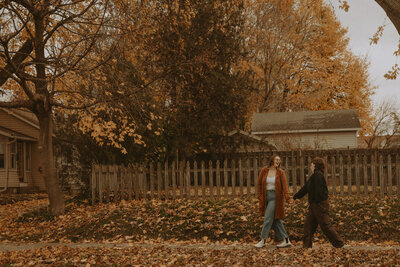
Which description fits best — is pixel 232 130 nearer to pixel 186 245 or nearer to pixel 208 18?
pixel 208 18

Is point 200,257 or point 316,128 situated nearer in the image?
point 200,257

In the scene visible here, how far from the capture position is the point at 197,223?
1213cm

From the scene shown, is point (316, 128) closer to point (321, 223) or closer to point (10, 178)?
point (10, 178)

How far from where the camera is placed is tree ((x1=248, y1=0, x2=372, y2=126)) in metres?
33.5

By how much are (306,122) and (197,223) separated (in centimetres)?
2008

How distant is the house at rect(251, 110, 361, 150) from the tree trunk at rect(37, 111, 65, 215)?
52.9 ft

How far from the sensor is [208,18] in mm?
18969

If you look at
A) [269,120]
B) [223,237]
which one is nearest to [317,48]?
[269,120]

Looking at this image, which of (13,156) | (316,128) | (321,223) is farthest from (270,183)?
(13,156)

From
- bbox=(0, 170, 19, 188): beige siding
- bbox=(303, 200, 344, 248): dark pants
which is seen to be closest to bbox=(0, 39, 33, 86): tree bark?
bbox=(303, 200, 344, 248): dark pants

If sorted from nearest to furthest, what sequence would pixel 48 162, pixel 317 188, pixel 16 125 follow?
pixel 317 188 < pixel 48 162 < pixel 16 125

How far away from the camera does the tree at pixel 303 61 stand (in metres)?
33.5

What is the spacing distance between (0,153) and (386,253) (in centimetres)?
2341

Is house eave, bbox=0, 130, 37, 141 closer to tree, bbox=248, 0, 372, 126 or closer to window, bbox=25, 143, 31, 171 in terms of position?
window, bbox=25, 143, 31, 171
